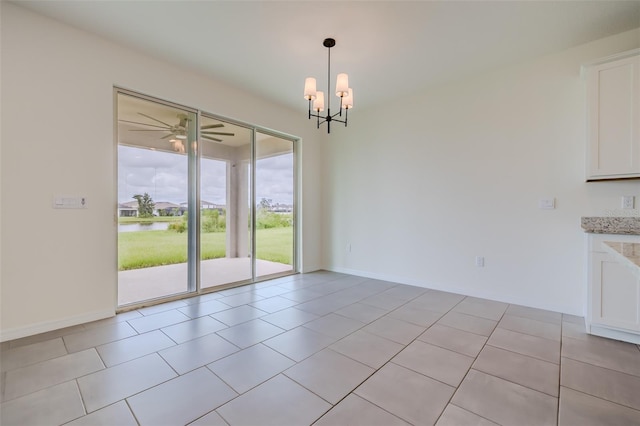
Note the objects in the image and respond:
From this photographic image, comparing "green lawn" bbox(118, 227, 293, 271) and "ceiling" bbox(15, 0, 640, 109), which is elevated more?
"ceiling" bbox(15, 0, 640, 109)

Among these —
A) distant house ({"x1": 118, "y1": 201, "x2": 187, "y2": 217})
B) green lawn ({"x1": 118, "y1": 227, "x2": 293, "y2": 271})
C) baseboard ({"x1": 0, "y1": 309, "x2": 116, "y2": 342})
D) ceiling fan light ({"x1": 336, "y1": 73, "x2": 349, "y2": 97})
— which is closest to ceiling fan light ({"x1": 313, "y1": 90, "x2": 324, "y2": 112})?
ceiling fan light ({"x1": 336, "y1": 73, "x2": 349, "y2": 97})

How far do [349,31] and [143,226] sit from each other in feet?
10.2

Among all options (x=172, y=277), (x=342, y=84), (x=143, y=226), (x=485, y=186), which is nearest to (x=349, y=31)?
(x=342, y=84)

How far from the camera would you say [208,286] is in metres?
3.80

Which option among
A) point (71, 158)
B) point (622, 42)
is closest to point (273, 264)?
point (71, 158)

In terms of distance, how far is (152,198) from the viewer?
3.35 metres

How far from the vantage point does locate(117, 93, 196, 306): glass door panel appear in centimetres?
314

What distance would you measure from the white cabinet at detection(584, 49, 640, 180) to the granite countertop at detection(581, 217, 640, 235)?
43cm

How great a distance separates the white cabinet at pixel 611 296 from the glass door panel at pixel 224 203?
401cm

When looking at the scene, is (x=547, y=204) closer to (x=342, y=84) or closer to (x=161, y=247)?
(x=342, y=84)

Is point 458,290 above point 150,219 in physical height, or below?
below

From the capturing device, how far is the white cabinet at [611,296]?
235 cm

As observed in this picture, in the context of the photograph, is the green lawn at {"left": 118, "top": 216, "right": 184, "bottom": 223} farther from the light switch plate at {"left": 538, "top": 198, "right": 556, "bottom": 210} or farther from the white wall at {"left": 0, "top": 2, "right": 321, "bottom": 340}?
the light switch plate at {"left": 538, "top": 198, "right": 556, "bottom": 210}

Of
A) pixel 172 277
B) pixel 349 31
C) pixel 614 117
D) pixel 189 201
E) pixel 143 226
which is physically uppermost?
pixel 349 31
